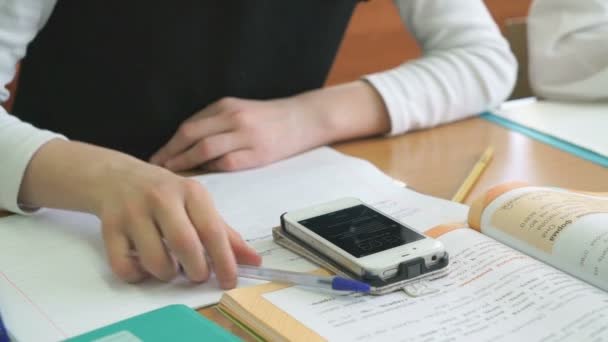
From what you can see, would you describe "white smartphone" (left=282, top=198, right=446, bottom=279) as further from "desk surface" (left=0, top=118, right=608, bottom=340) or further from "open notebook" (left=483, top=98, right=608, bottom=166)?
"open notebook" (left=483, top=98, right=608, bottom=166)

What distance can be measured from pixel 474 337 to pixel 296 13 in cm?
61

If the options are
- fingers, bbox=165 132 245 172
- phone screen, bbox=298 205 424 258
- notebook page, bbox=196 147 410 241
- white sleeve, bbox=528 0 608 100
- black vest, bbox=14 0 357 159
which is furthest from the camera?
white sleeve, bbox=528 0 608 100

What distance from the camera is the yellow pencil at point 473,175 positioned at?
0.77 meters

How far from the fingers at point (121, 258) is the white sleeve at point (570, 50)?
2.26ft

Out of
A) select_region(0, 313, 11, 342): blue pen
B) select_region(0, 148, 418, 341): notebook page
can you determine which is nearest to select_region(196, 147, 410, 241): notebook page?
select_region(0, 148, 418, 341): notebook page

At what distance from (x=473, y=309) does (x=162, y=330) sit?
209 millimetres

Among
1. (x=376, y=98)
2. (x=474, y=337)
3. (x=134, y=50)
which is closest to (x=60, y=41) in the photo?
(x=134, y=50)

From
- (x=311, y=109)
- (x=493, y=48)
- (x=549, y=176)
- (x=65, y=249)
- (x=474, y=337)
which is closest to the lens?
(x=474, y=337)

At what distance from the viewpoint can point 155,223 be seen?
2.00ft

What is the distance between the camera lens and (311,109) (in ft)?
3.06

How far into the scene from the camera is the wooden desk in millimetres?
813

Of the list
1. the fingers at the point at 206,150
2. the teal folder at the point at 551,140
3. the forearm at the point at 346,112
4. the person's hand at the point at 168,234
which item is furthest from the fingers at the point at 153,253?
the teal folder at the point at 551,140

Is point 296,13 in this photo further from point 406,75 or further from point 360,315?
Result: point 360,315

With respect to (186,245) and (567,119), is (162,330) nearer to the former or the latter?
(186,245)
